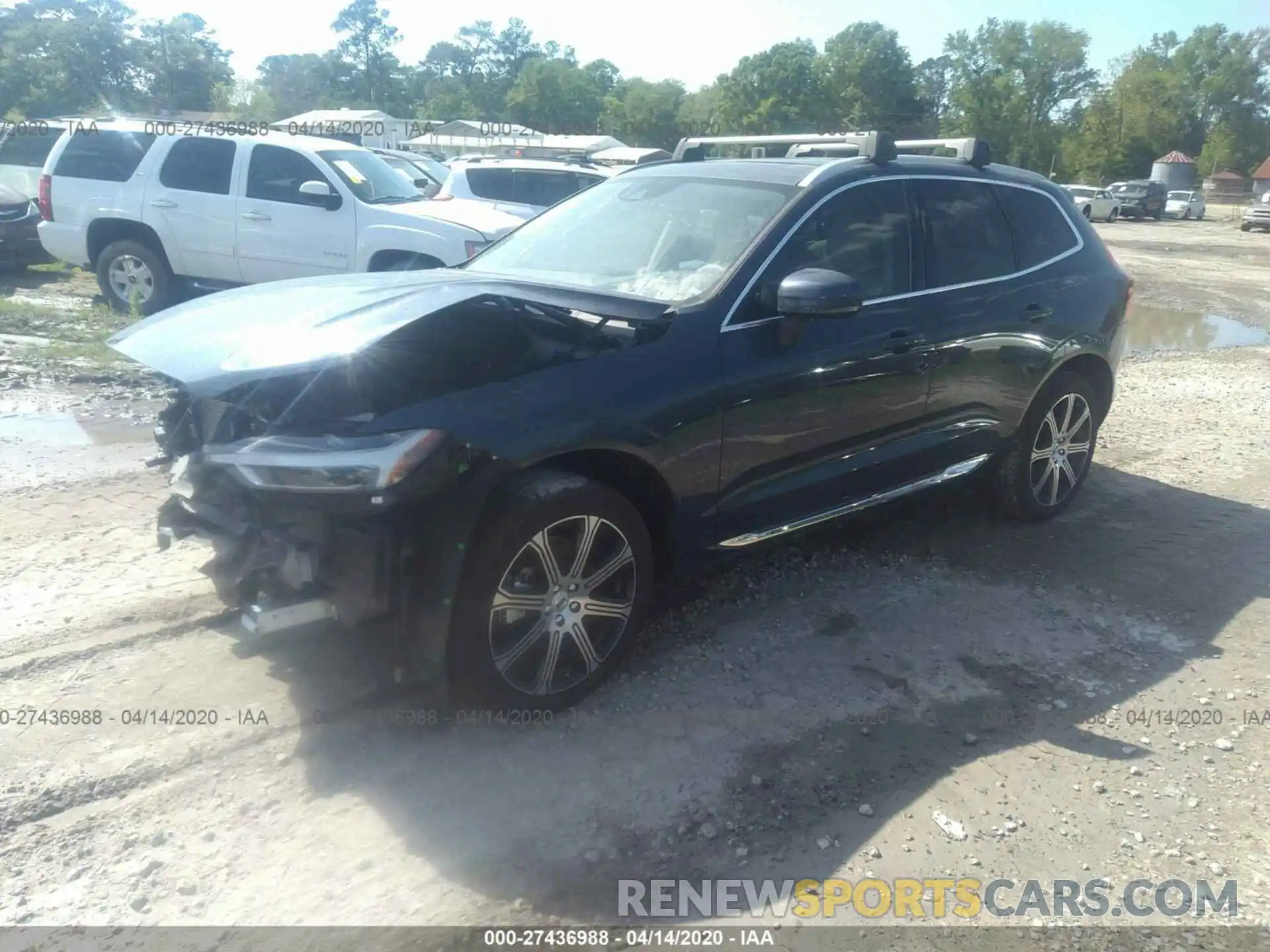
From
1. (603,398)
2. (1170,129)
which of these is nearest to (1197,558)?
(603,398)

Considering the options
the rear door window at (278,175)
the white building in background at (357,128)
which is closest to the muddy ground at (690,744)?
the rear door window at (278,175)

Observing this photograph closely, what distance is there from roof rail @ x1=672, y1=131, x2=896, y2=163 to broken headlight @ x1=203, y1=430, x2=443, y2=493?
2.69 meters

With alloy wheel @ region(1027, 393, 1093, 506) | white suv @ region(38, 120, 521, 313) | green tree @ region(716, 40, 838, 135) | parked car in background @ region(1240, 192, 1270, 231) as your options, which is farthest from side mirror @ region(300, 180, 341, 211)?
green tree @ region(716, 40, 838, 135)

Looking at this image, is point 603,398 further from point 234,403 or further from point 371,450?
point 234,403

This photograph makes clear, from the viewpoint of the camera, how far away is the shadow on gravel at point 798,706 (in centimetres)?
305

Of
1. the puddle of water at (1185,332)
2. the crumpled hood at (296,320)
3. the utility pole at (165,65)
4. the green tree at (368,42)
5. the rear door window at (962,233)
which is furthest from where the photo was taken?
the green tree at (368,42)

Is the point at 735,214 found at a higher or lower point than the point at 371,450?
higher

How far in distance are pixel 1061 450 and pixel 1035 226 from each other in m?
1.24

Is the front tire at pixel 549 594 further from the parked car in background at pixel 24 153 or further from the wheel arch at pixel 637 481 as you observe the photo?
the parked car in background at pixel 24 153

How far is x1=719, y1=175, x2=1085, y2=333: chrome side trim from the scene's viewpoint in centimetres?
399

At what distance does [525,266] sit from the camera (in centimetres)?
461

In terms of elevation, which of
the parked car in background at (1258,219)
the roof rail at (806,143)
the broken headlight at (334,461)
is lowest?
the broken headlight at (334,461)

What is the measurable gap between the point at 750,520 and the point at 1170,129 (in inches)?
3705

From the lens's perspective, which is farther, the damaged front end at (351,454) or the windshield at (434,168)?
the windshield at (434,168)
